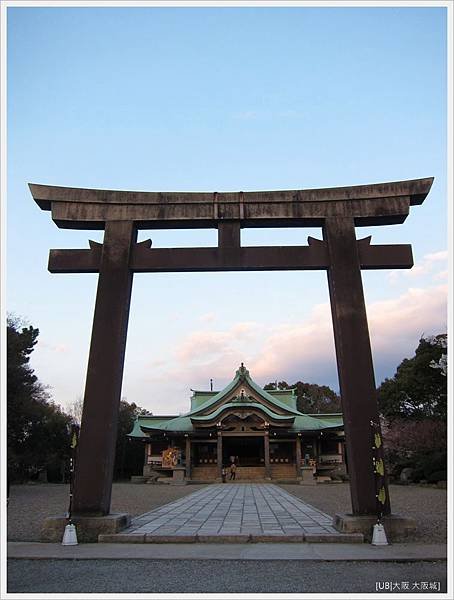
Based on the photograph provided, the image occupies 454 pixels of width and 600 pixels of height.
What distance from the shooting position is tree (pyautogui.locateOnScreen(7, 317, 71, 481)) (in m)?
23.6

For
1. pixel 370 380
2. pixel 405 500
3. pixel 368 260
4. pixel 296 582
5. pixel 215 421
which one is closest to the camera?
pixel 296 582

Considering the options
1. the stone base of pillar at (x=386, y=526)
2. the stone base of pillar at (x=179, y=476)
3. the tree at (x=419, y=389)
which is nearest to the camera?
the stone base of pillar at (x=386, y=526)

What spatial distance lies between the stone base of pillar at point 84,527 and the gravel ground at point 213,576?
139cm

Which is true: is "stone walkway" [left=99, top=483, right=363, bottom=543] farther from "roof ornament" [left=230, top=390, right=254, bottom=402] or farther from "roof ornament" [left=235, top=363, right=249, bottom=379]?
"roof ornament" [left=235, top=363, right=249, bottom=379]

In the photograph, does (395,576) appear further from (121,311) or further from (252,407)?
(252,407)

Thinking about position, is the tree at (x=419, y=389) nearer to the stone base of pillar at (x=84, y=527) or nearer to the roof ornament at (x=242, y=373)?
the roof ornament at (x=242, y=373)

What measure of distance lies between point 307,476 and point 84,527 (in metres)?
25.8

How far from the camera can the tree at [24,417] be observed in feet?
77.3

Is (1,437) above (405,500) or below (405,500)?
above

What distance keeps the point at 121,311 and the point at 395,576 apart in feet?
20.3

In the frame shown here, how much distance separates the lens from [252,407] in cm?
3375

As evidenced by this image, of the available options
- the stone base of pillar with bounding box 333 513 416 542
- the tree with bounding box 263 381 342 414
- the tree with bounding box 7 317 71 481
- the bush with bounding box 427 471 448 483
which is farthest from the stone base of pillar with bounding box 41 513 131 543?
the tree with bounding box 263 381 342 414

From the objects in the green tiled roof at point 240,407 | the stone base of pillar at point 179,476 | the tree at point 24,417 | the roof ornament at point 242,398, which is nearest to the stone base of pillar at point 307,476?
the green tiled roof at point 240,407

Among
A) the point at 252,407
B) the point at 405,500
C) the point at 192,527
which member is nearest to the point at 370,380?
the point at 192,527
